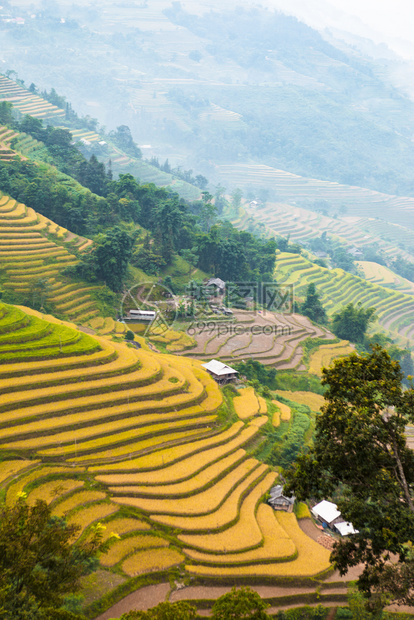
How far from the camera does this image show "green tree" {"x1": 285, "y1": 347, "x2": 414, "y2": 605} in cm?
913

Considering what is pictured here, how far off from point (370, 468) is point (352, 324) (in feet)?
121

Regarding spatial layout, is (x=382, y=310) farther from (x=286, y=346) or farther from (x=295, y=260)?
(x=286, y=346)

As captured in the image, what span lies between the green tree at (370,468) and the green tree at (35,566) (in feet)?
18.1

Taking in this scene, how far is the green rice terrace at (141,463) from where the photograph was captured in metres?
14.8

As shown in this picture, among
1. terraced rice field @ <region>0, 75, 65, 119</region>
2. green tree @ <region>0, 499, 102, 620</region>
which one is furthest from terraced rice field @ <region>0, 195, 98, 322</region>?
terraced rice field @ <region>0, 75, 65, 119</region>

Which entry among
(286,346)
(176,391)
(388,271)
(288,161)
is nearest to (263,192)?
(388,271)

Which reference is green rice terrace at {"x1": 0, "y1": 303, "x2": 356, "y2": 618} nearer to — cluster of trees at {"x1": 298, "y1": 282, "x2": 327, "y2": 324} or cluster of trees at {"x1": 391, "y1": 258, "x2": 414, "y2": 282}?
cluster of trees at {"x1": 298, "y1": 282, "x2": 327, "y2": 324}

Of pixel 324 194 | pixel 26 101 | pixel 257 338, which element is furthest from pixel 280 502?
pixel 324 194

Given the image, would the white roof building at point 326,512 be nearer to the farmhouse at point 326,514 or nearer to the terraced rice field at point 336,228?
the farmhouse at point 326,514

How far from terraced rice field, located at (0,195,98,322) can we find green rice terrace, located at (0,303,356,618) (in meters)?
8.92

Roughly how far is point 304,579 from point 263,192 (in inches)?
4621

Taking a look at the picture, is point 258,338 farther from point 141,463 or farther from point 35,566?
point 35,566

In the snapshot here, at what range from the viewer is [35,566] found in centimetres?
957

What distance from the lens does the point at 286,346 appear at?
128 ft
